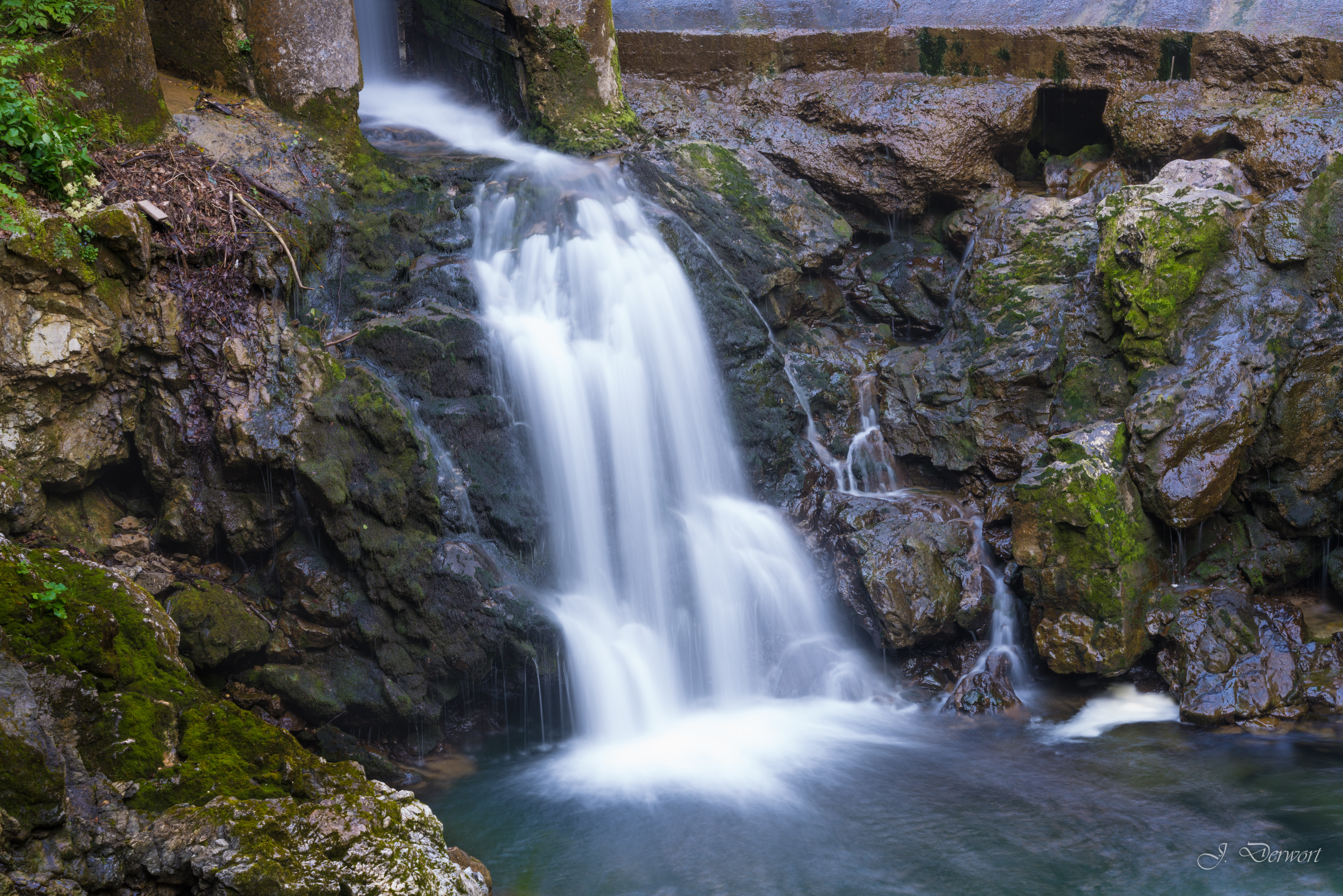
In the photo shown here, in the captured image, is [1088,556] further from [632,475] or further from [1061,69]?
[1061,69]

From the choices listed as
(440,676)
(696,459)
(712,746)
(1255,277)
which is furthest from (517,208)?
(1255,277)

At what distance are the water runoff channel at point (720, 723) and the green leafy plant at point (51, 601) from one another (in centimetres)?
247

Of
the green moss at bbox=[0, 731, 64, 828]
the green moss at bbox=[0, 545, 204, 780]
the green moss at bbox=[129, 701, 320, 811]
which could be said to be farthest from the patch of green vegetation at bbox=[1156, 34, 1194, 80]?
the green moss at bbox=[0, 731, 64, 828]

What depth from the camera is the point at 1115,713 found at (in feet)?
21.1

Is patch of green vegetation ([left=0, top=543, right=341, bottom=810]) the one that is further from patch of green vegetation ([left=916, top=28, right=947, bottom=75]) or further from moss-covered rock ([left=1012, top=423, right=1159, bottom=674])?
patch of green vegetation ([left=916, top=28, right=947, bottom=75])

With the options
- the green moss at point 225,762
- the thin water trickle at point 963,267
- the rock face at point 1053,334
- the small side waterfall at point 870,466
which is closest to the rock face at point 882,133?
the rock face at point 1053,334

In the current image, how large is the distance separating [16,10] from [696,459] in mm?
5249

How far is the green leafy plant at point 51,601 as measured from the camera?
3387 mm

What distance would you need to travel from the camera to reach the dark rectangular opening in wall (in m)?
9.85

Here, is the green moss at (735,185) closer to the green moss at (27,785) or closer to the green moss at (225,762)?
the green moss at (225,762)

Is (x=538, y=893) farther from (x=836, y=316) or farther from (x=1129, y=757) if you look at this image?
(x=836, y=316)
